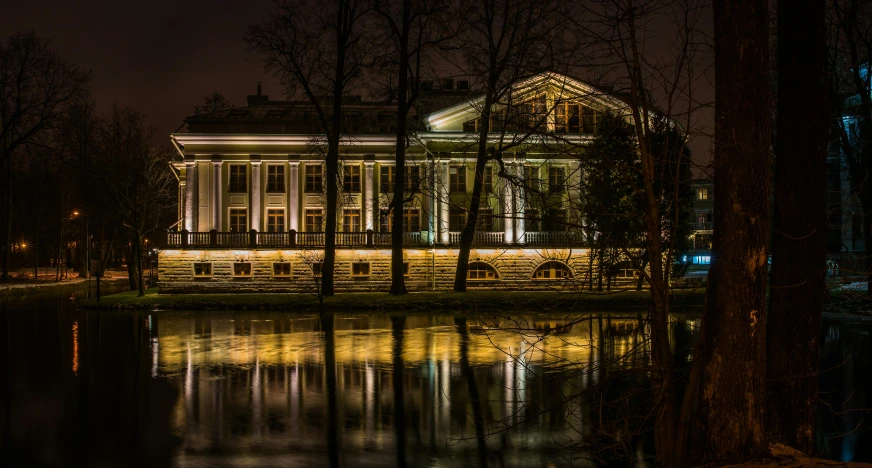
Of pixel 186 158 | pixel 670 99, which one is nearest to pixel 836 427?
pixel 670 99

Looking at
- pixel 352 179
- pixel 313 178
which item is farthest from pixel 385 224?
pixel 313 178

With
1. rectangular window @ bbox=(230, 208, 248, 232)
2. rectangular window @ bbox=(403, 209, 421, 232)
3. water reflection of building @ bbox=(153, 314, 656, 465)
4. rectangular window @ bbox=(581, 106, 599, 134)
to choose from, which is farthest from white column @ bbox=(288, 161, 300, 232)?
rectangular window @ bbox=(581, 106, 599, 134)

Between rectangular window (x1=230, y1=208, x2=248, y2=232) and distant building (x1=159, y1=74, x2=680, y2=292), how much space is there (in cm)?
6

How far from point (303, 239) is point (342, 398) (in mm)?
31589

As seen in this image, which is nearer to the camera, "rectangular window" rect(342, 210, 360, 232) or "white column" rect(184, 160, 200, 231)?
"white column" rect(184, 160, 200, 231)

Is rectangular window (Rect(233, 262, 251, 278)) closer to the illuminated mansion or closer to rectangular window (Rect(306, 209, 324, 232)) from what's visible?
the illuminated mansion

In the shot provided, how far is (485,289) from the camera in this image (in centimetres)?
4269

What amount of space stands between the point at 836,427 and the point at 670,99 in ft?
21.1

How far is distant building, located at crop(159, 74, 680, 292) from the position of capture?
140 feet

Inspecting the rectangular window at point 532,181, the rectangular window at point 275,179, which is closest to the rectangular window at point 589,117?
the rectangular window at point 532,181

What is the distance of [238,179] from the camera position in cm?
4638

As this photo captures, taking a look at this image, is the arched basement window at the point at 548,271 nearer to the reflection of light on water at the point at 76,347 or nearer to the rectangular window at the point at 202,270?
the rectangular window at the point at 202,270

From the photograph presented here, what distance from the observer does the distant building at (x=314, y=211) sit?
42.7 m

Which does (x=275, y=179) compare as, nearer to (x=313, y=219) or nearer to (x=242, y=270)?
(x=313, y=219)
